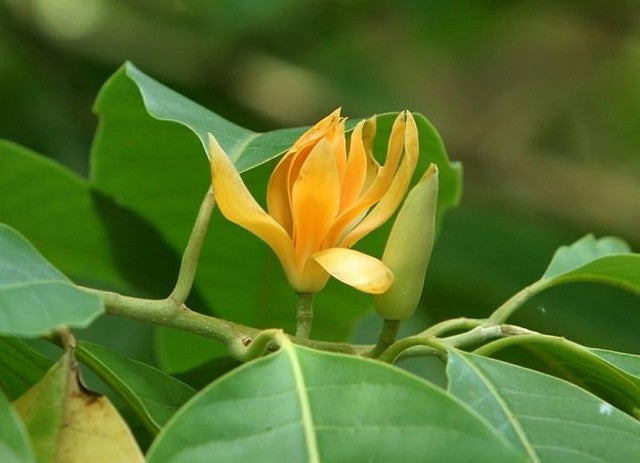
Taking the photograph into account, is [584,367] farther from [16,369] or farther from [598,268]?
[16,369]

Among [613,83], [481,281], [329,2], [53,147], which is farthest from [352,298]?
[613,83]

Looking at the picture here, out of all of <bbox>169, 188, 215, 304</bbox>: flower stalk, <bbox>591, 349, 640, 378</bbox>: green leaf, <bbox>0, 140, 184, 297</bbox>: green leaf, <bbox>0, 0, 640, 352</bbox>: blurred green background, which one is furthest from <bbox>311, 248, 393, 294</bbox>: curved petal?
<bbox>0, 0, 640, 352</bbox>: blurred green background

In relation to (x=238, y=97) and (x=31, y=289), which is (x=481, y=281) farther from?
(x=31, y=289)

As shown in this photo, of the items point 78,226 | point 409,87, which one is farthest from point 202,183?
point 409,87

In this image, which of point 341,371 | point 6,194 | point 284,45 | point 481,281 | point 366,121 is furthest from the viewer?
point 284,45

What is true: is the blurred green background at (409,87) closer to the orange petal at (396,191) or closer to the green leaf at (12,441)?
the orange petal at (396,191)

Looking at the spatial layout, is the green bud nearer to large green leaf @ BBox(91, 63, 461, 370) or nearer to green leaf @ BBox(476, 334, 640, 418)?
green leaf @ BBox(476, 334, 640, 418)
